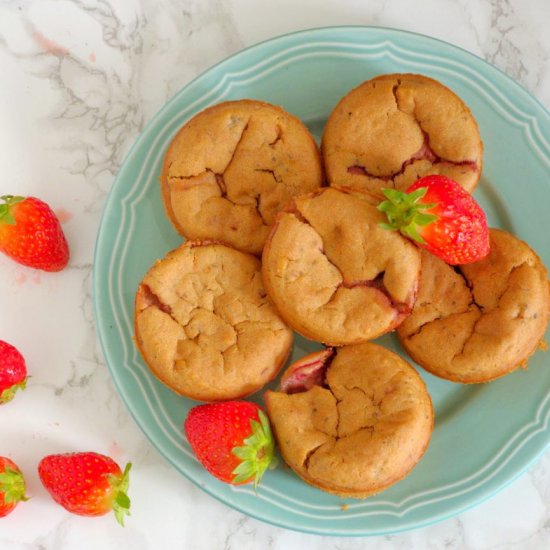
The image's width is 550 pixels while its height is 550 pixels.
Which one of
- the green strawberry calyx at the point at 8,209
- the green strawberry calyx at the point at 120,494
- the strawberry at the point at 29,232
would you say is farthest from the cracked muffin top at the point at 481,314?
the green strawberry calyx at the point at 8,209

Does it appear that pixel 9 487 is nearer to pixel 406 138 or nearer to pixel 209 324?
pixel 209 324

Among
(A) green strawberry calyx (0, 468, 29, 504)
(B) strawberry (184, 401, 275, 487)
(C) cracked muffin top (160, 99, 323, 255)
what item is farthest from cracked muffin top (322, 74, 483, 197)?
(A) green strawberry calyx (0, 468, 29, 504)

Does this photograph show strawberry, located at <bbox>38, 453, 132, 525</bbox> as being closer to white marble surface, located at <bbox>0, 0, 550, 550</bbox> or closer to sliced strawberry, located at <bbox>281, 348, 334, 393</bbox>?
white marble surface, located at <bbox>0, 0, 550, 550</bbox>

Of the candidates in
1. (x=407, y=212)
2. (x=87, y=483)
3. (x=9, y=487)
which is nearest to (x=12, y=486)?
(x=9, y=487)

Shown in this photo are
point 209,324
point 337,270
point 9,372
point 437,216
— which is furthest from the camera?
point 9,372

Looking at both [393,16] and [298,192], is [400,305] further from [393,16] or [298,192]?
[393,16]

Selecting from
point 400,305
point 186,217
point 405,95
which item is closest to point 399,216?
point 400,305

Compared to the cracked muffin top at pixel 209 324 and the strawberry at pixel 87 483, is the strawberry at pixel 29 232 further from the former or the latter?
the strawberry at pixel 87 483
